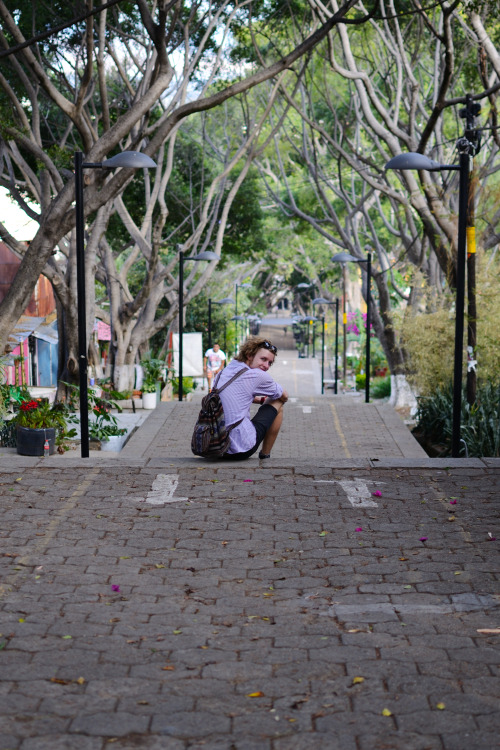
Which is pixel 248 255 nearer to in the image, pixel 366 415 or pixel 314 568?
pixel 366 415

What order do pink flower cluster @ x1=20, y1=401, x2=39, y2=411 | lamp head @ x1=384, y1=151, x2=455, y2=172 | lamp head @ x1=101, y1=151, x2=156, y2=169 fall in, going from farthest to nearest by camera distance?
pink flower cluster @ x1=20, y1=401, x2=39, y2=411 < lamp head @ x1=384, y1=151, x2=455, y2=172 < lamp head @ x1=101, y1=151, x2=156, y2=169

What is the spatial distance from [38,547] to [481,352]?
10.8 metres

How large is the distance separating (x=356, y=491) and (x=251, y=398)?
4.81 feet

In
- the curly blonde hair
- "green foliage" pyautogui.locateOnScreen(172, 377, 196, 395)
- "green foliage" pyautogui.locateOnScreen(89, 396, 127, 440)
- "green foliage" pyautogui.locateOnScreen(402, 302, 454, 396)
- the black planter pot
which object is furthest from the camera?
"green foliage" pyautogui.locateOnScreen(172, 377, 196, 395)

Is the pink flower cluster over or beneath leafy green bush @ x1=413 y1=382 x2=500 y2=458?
over

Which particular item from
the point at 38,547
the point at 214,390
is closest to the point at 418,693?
the point at 38,547

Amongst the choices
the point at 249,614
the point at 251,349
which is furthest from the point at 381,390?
the point at 249,614

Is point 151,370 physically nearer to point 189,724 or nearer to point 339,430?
point 339,430

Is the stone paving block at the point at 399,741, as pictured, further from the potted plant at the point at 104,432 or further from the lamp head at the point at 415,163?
the potted plant at the point at 104,432

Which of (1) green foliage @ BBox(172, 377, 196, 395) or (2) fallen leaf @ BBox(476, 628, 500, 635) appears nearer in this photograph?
(2) fallen leaf @ BBox(476, 628, 500, 635)

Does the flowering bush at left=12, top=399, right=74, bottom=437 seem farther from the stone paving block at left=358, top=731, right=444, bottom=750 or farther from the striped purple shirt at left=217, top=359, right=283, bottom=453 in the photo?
the stone paving block at left=358, top=731, right=444, bottom=750

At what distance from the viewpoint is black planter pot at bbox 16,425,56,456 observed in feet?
41.3

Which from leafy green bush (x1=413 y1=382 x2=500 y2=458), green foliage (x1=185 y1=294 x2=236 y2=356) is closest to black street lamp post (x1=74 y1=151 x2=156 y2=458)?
leafy green bush (x1=413 y1=382 x2=500 y2=458)

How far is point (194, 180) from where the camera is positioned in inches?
1067
